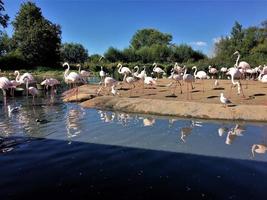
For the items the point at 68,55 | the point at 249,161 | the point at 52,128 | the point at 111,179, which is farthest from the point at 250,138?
the point at 68,55

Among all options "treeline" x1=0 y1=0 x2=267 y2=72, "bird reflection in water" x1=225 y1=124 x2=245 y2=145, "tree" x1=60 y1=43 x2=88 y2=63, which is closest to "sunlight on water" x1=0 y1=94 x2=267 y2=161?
"bird reflection in water" x1=225 y1=124 x2=245 y2=145

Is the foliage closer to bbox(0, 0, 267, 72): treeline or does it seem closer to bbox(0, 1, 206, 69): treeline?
bbox(0, 0, 267, 72): treeline

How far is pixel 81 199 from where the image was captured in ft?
21.9

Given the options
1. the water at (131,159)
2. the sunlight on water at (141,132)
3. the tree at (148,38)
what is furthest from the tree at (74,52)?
the water at (131,159)

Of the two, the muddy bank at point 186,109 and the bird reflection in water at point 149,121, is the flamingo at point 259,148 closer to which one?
the muddy bank at point 186,109

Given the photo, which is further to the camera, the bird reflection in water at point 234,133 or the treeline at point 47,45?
the treeline at point 47,45

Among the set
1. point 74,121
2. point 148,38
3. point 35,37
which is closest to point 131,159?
point 74,121

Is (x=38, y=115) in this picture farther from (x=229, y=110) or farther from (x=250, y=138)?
(x=250, y=138)

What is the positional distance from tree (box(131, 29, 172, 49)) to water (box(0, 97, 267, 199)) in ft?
322

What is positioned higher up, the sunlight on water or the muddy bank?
the muddy bank

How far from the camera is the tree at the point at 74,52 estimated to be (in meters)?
120

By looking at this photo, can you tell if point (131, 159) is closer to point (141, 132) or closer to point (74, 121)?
point (141, 132)

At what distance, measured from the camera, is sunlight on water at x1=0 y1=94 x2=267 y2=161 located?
10.1 metres

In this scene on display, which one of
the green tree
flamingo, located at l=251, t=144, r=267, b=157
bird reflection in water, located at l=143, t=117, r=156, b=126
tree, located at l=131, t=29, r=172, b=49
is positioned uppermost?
tree, located at l=131, t=29, r=172, b=49
